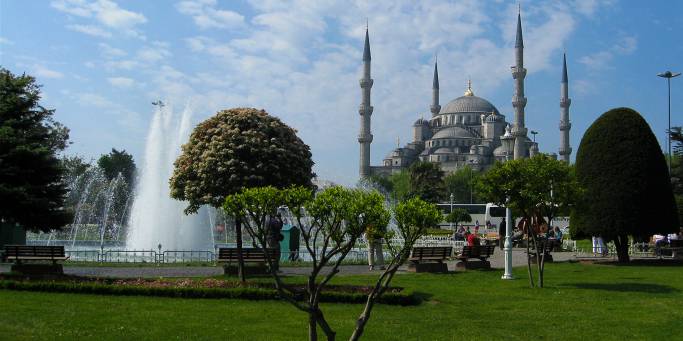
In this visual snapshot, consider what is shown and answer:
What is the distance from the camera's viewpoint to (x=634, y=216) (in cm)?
2084

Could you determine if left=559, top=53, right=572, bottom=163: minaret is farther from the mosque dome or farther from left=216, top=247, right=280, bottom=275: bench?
left=216, top=247, right=280, bottom=275: bench

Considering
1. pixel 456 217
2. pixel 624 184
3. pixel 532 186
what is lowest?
pixel 456 217

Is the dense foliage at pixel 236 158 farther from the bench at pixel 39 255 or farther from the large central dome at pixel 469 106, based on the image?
the large central dome at pixel 469 106

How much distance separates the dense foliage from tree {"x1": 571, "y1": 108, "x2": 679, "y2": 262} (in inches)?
404

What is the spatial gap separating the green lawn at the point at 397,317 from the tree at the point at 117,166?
69235 mm

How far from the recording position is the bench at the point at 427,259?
17.3 meters

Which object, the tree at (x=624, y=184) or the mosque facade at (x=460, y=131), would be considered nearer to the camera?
the tree at (x=624, y=184)

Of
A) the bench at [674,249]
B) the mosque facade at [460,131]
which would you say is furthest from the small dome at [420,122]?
the bench at [674,249]

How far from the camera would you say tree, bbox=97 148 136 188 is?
77875mm

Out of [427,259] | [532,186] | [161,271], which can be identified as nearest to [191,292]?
[161,271]

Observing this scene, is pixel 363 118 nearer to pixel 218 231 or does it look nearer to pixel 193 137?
pixel 218 231

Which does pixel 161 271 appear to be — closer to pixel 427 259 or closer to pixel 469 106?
pixel 427 259

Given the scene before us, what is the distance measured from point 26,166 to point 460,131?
355 ft

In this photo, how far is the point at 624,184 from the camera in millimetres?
21078
